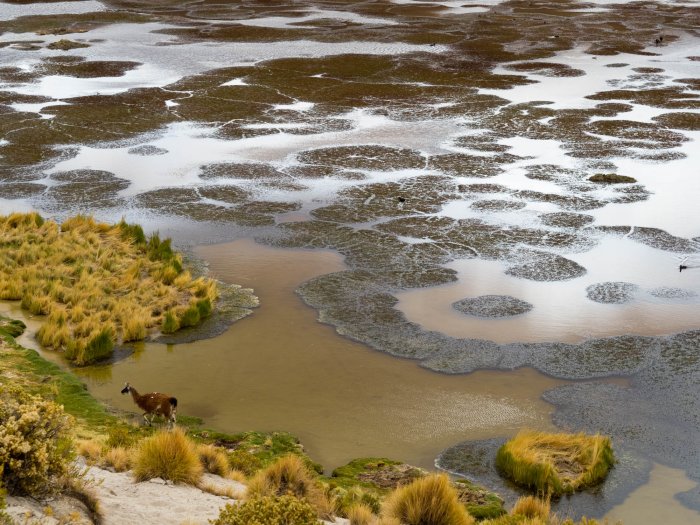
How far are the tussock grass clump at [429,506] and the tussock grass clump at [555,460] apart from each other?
66.9 inches

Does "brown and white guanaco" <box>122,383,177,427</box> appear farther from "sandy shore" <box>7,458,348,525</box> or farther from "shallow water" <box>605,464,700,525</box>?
"shallow water" <box>605,464,700,525</box>

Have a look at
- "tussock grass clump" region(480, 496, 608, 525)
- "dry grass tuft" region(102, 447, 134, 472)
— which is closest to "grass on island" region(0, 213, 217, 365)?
"dry grass tuft" region(102, 447, 134, 472)

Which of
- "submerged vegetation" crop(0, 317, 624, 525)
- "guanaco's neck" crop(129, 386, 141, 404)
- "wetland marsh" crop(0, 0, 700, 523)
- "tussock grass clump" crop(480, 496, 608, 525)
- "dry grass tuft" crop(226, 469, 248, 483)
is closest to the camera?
"submerged vegetation" crop(0, 317, 624, 525)

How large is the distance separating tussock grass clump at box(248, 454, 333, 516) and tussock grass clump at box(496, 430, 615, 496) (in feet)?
7.70

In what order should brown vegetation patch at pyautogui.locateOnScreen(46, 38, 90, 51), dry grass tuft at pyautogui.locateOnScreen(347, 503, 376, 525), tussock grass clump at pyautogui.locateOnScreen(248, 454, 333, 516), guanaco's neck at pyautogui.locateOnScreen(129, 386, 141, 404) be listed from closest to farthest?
dry grass tuft at pyautogui.locateOnScreen(347, 503, 376, 525)
tussock grass clump at pyautogui.locateOnScreen(248, 454, 333, 516)
guanaco's neck at pyautogui.locateOnScreen(129, 386, 141, 404)
brown vegetation patch at pyautogui.locateOnScreen(46, 38, 90, 51)

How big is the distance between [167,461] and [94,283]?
7067 millimetres

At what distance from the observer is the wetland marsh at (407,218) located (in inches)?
433

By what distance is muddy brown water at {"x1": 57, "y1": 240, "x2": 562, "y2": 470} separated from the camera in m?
10.3

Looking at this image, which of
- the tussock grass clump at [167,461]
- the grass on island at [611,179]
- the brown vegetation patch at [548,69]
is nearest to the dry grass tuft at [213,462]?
the tussock grass clump at [167,461]

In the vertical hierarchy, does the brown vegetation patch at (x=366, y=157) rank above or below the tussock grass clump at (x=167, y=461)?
below

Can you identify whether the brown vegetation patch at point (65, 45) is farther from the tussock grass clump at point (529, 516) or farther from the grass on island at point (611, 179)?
the tussock grass clump at point (529, 516)

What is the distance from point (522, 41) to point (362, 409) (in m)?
32.1

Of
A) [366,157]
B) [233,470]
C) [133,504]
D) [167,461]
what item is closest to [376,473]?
[233,470]

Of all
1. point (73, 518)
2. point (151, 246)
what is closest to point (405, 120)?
point (151, 246)
